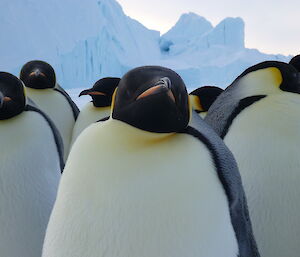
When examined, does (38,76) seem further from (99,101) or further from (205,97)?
(205,97)

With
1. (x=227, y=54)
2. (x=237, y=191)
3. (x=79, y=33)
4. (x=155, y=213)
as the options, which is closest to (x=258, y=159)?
(x=237, y=191)

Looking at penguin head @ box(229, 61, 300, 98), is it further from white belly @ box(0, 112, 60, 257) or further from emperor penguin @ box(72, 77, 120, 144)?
emperor penguin @ box(72, 77, 120, 144)

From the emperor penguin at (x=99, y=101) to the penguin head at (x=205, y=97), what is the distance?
1.71 ft

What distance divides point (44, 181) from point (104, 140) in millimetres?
596

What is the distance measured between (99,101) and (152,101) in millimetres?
1807

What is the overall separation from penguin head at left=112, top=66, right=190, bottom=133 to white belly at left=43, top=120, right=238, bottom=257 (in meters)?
0.04

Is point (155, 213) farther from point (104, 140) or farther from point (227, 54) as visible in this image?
point (227, 54)

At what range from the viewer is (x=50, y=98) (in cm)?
272

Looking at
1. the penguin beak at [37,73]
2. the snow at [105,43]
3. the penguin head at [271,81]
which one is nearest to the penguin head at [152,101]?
the penguin head at [271,81]

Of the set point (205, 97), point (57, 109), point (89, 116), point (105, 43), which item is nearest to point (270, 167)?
point (205, 97)

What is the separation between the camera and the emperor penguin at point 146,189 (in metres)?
0.79

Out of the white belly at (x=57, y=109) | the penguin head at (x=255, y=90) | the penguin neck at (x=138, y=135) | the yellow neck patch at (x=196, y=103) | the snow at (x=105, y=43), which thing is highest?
the penguin neck at (x=138, y=135)

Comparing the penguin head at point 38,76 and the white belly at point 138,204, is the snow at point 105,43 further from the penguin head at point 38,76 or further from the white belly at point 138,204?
the white belly at point 138,204

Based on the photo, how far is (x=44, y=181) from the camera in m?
1.36
